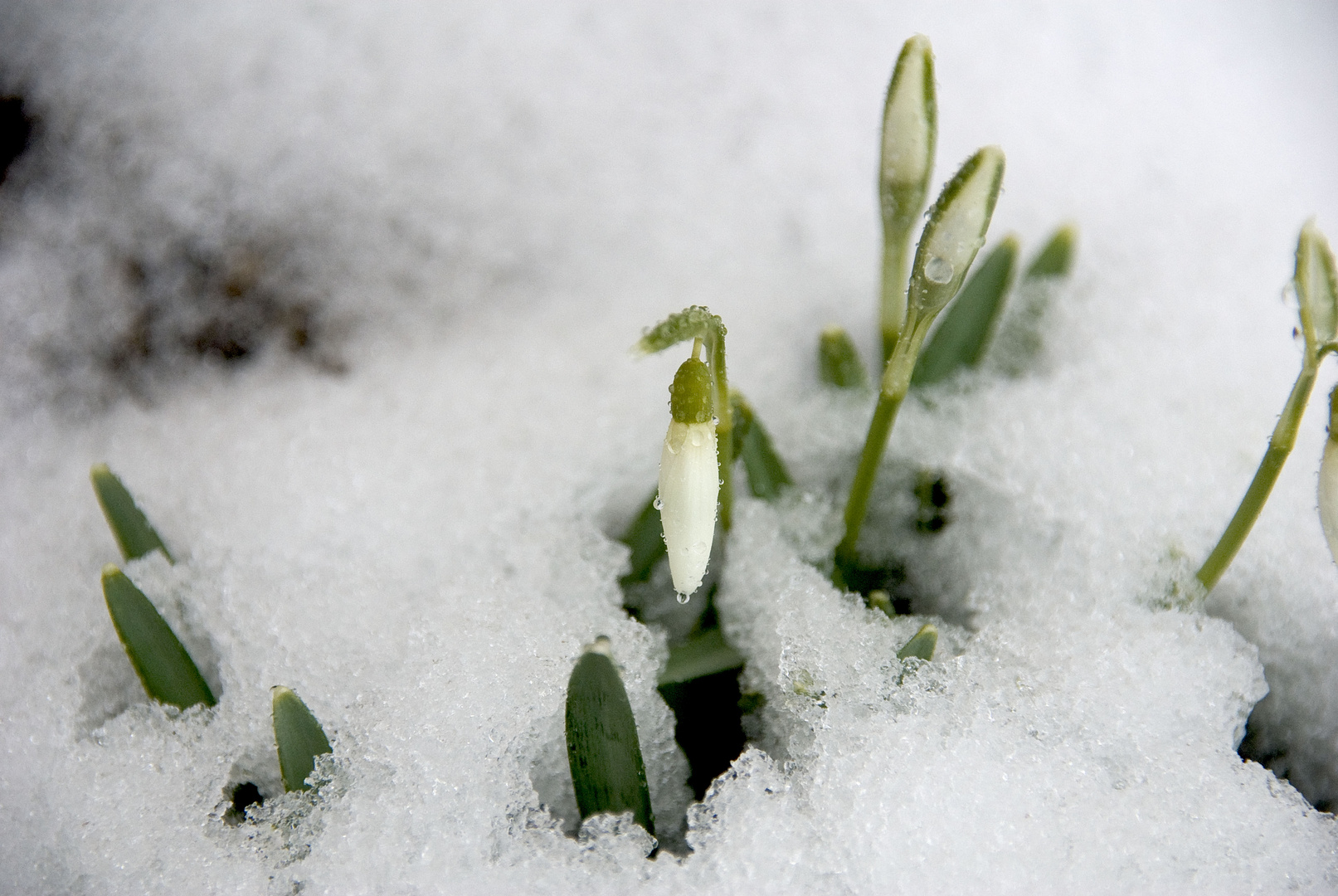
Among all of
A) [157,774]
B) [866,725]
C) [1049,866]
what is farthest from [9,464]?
[1049,866]

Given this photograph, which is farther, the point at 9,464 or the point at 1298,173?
the point at 1298,173

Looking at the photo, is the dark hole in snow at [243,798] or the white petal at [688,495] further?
the dark hole in snow at [243,798]

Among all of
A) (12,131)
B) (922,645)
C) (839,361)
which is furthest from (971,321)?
(12,131)

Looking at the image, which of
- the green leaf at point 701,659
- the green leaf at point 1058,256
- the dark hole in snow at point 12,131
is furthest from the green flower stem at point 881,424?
the dark hole in snow at point 12,131

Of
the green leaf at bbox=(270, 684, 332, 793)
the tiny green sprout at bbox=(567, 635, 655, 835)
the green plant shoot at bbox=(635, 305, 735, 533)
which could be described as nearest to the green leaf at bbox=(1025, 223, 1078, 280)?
the green plant shoot at bbox=(635, 305, 735, 533)

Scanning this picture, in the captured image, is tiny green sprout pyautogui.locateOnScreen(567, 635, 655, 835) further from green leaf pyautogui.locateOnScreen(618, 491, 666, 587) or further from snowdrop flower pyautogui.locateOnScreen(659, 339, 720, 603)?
green leaf pyautogui.locateOnScreen(618, 491, 666, 587)

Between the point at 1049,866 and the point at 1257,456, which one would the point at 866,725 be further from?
the point at 1257,456

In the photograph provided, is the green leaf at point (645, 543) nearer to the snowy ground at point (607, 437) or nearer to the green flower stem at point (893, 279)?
the snowy ground at point (607, 437)
